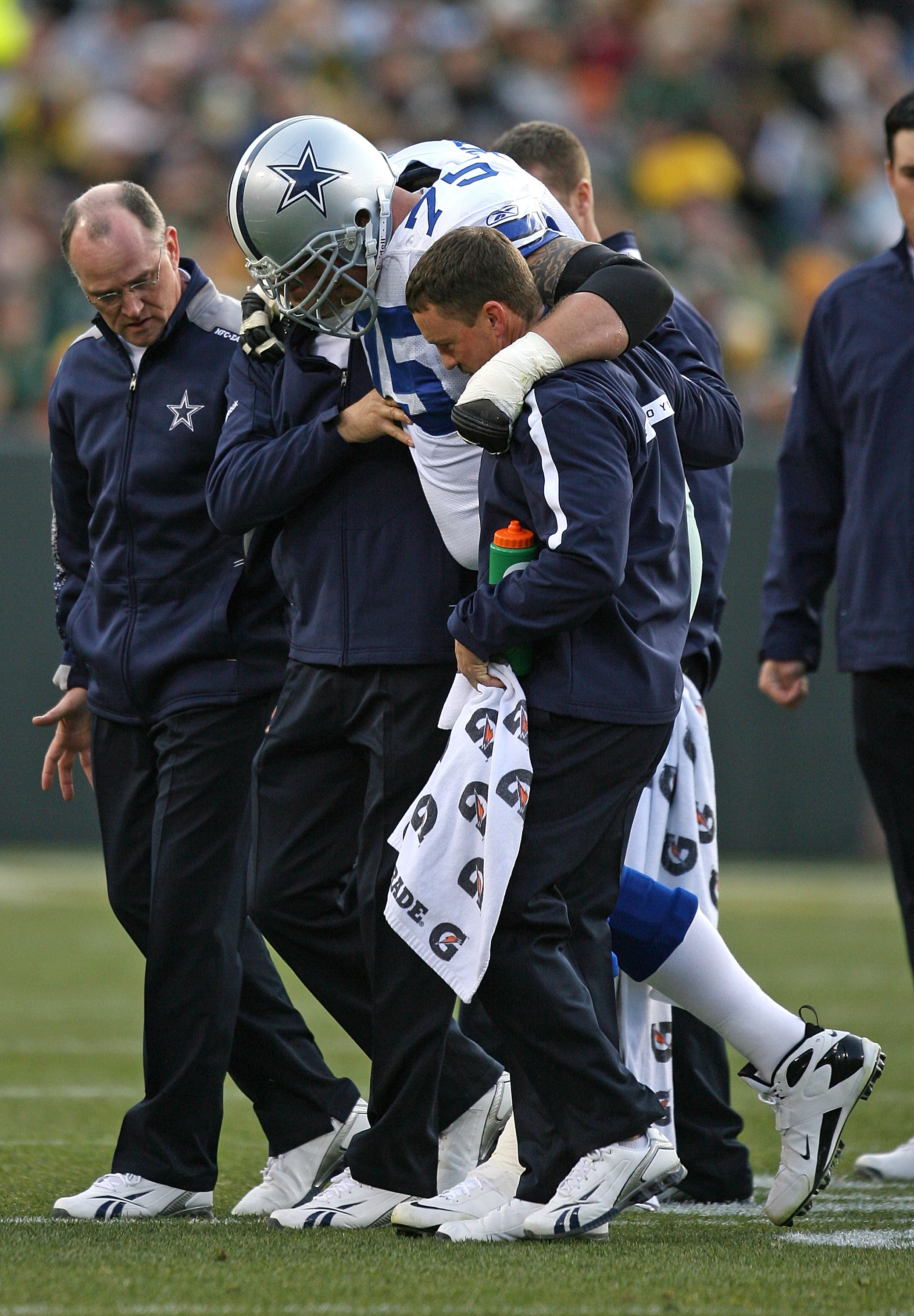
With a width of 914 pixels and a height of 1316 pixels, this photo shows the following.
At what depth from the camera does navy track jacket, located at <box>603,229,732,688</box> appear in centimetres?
428

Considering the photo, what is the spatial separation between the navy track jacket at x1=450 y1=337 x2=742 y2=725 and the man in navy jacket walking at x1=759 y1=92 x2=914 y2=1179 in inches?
40.6

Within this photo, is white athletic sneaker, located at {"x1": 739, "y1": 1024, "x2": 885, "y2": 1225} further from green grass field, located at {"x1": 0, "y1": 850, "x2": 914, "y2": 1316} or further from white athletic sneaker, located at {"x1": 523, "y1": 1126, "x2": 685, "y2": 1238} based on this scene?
white athletic sneaker, located at {"x1": 523, "y1": 1126, "x2": 685, "y2": 1238}

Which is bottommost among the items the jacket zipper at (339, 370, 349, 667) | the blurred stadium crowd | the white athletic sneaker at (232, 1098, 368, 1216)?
the white athletic sneaker at (232, 1098, 368, 1216)

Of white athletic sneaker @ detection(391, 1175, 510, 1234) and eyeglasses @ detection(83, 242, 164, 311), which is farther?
eyeglasses @ detection(83, 242, 164, 311)

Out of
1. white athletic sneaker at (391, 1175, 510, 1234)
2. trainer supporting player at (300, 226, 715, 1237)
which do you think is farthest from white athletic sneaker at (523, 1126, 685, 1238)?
white athletic sneaker at (391, 1175, 510, 1234)

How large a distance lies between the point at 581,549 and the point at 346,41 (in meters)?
10.6

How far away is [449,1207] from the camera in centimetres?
351

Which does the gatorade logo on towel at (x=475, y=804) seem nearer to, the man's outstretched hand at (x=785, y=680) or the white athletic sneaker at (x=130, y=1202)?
the white athletic sneaker at (x=130, y=1202)

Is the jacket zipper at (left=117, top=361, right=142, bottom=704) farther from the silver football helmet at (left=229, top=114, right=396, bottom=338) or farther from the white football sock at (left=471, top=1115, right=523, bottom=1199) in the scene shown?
the white football sock at (left=471, top=1115, right=523, bottom=1199)

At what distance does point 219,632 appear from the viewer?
396 centimetres

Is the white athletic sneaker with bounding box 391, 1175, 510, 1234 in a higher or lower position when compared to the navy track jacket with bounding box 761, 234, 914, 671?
lower

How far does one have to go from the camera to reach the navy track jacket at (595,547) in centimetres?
326

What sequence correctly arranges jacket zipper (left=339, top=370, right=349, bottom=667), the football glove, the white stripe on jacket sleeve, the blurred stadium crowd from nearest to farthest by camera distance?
the white stripe on jacket sleeve → jacket zipper (left=339, top=370, right=349, bottom=667) → the football glove → the blurred stadium crowd

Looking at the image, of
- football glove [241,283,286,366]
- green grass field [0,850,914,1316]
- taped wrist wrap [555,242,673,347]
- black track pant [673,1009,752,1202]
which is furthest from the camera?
black track pant [673,1009,752,1202]
